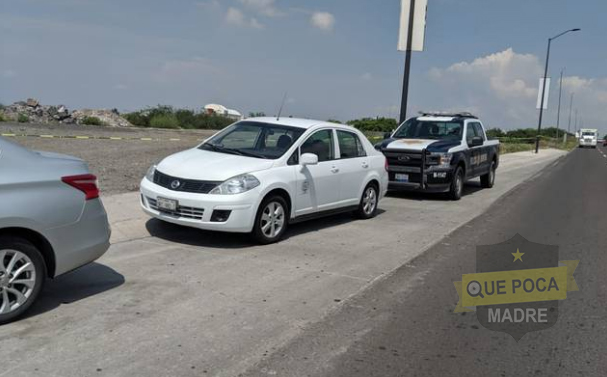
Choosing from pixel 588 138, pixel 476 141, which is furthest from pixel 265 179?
pixel 588 138

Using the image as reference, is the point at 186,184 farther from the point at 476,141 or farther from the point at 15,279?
the point at 476,141

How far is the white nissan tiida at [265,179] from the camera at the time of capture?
6977 millimetres

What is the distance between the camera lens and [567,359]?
4215 mm

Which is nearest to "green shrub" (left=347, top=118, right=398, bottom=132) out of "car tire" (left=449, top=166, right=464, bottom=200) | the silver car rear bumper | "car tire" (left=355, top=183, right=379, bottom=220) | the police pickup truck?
the police pickup truck

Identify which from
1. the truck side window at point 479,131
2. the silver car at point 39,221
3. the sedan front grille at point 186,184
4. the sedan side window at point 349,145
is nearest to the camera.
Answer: the silver car at point 39,221

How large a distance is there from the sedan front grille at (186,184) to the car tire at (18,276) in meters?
2.67

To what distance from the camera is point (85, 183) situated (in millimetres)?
4852

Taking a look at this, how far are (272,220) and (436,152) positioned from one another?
630 centimetres

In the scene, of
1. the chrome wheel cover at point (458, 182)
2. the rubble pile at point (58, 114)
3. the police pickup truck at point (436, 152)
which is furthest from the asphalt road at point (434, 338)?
the rubble pile at point (58, 114)

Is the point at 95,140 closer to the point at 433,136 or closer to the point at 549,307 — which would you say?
the point at 433,136

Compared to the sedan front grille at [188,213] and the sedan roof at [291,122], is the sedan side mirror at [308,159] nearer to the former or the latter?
the sedan roof at [291,122]

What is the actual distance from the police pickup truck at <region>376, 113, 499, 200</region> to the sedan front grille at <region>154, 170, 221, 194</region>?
6.65 meters

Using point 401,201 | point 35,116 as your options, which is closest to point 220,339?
point 401,201

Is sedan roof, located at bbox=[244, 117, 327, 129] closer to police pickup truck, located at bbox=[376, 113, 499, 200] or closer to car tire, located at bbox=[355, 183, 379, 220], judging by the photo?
car tire, located at bbox=[355, 183, 379, 220]
